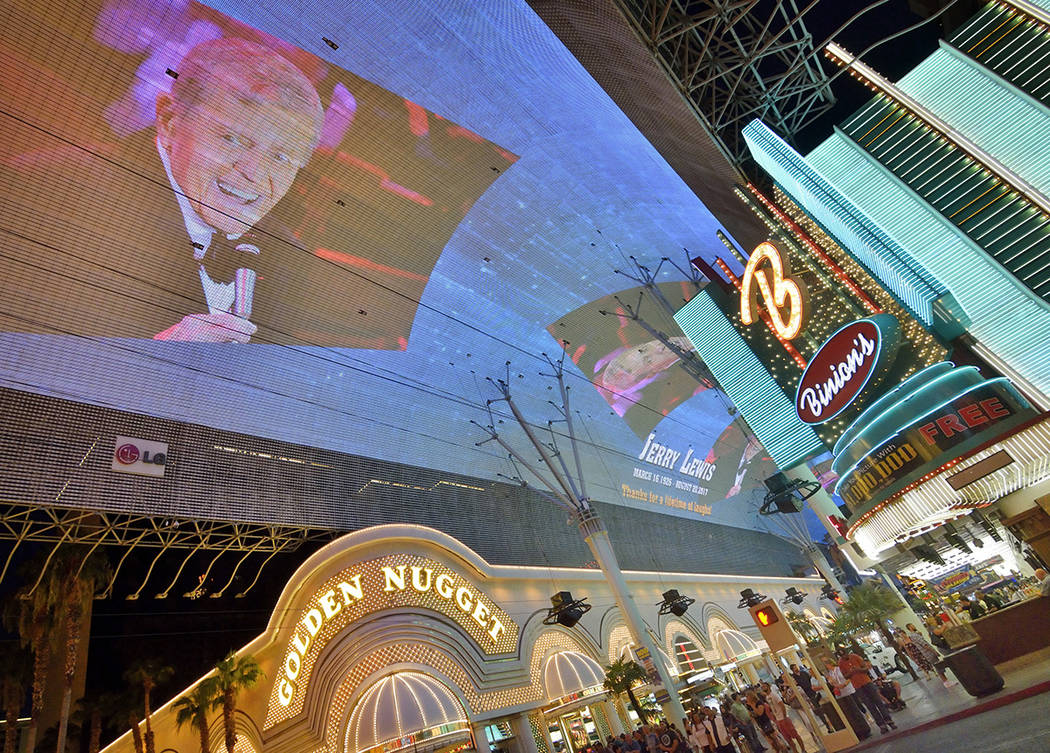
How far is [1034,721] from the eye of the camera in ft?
21.6

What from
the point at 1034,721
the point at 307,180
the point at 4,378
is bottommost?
the point at 1034,721

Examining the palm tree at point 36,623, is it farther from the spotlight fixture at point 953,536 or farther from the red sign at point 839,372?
the spotlight fixture at point 953,536

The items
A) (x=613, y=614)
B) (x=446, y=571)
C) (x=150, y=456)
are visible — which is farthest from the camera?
(x=613, y=614)

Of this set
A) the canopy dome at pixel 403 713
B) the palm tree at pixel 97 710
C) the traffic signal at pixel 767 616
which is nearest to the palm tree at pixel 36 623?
the palm tree at pixel 97 710

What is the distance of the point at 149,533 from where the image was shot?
59.2 ft

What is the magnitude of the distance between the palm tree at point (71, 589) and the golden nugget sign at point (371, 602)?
6995mm

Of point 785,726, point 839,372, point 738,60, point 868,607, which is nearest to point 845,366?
point 839,372

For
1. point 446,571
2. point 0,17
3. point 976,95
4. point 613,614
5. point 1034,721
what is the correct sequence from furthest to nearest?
point 613,614
point 446,571
point 976,95
point 0,17
point 1034,721

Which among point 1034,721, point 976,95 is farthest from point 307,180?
point 1034,721

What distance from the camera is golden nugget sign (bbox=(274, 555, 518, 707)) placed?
1681 centimetres

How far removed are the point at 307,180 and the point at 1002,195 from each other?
16642mm

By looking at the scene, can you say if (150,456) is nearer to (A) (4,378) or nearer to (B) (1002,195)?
(A) (4,378)

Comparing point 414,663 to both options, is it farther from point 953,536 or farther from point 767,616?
point 953,536

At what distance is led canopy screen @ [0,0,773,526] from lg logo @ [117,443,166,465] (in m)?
1.21
